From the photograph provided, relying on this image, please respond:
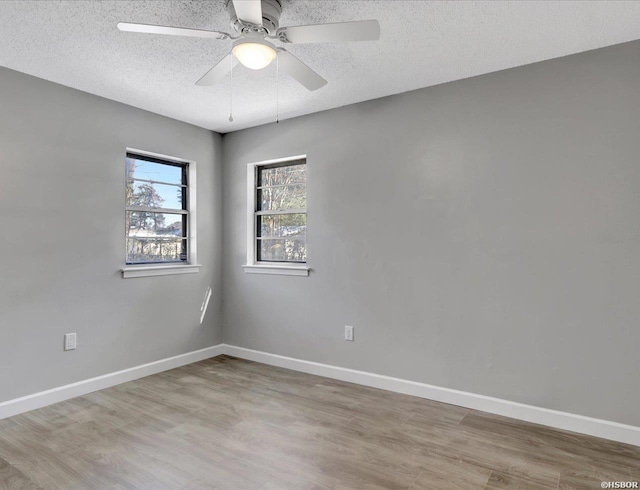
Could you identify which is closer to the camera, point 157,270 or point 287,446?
point 287,446

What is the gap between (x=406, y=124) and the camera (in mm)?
3232

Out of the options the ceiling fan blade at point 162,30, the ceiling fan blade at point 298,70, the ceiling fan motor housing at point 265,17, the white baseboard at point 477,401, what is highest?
the ceiling fan motor housing at point 265,17

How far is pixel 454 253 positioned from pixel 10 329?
324cm

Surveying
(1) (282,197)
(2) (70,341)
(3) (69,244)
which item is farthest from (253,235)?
(2) (70,341)

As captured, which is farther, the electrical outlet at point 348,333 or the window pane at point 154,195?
the window pane at point 154,195

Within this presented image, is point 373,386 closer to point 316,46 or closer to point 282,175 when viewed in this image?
point 282,175

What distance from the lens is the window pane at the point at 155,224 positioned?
12.1 ft

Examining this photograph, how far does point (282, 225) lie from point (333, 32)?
2.46 metres

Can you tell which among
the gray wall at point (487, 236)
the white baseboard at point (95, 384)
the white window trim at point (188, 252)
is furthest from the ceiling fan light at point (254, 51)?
the white baseboard at point (95, 384)

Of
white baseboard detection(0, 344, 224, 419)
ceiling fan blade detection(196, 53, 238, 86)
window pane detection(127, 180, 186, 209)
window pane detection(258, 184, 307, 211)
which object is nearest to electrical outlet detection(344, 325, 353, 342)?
window pane detection(258, 184, 307, 211)

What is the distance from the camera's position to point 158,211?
3.88 metres

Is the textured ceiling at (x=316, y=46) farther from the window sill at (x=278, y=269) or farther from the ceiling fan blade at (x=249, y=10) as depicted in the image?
the window sill at (x=278, y=269)

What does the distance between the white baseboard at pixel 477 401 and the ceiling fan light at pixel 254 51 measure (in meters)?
2.56

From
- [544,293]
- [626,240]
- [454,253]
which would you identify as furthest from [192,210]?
[626,240]
